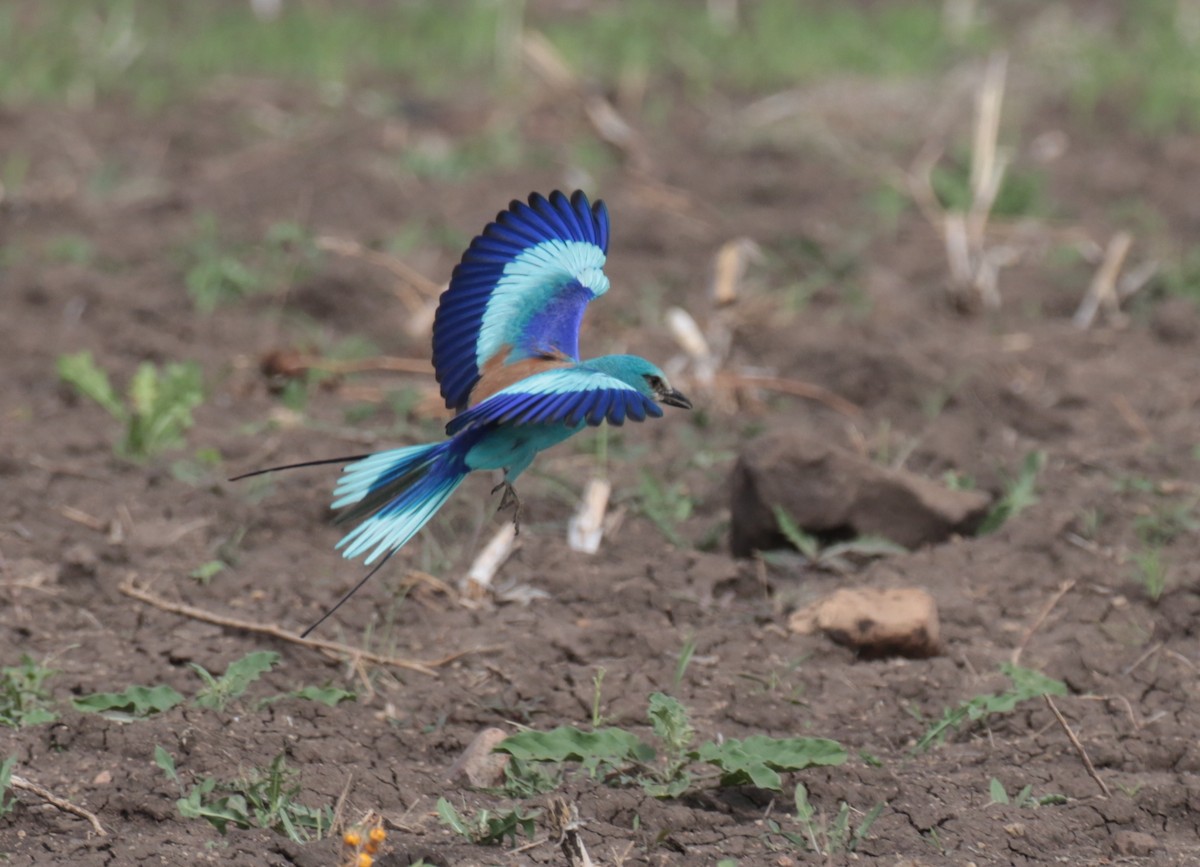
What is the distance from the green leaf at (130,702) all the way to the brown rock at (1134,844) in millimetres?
1672

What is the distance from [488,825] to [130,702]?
0.79 meters

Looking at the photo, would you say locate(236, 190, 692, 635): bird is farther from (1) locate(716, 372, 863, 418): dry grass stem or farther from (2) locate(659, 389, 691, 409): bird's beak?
(1) locate(716, 372, 863, 418): dry grass stem

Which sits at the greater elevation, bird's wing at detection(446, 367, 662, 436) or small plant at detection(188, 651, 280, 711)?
bird's wing at detection(446, 367, 662, 436)

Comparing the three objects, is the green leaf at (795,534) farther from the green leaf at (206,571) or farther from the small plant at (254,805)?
the small plant at (254,805)

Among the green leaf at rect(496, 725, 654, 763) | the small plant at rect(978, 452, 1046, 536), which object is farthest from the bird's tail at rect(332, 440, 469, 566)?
the small plant at rect(978, 452, 1046, 536)

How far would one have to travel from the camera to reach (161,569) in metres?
3.80

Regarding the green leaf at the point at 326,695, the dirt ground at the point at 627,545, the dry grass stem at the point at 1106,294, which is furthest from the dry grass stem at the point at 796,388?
the green leaf at the point at 326,695

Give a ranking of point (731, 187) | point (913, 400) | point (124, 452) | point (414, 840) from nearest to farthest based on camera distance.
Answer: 1. point (414, 840)
2. point (124, 452)
3. point (913, 400)
4. point (731, 187)

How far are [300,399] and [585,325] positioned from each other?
1021 millimetres

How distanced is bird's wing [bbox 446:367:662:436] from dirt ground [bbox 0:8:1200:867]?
2.19ft

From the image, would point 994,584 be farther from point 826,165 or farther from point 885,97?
point 885,97

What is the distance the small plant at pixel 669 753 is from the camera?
2.91 metres

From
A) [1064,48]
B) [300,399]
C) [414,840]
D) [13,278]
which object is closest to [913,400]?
[300,399]

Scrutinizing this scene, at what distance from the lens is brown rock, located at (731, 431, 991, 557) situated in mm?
3996
